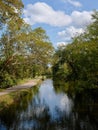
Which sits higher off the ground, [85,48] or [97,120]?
[85,48]

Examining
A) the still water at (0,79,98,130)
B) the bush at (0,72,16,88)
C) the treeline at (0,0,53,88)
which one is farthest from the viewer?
the bush at (0,72,16,88)

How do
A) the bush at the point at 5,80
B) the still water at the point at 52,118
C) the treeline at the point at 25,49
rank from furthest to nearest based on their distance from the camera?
the bush at the point at 5,80
the treeline at the point at 25,49
the still water at the point at 52,118

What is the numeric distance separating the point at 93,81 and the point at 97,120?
41.4 feet

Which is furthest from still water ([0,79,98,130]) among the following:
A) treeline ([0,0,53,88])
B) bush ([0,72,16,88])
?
bush ([0,72,16,88])

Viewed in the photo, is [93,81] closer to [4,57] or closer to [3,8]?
[4,57]

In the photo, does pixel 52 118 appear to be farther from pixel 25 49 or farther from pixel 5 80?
pixel 5 80

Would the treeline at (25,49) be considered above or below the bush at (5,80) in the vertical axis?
above

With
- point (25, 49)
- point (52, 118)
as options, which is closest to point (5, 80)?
point (25, 49)

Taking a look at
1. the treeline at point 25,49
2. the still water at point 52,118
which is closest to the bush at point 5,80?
the treeline at point 25,49

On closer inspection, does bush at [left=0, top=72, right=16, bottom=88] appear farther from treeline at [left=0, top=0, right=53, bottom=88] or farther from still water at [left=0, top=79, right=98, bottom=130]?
still water at [left=0, top=79, right=98, bottom=130]

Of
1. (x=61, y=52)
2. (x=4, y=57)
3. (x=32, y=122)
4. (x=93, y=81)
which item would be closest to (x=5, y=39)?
(x=4, y=57)

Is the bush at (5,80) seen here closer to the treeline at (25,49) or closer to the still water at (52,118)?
the treeline at (25,49)

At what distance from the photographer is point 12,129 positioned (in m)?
20.1

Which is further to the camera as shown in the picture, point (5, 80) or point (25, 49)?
point (5, 80)
